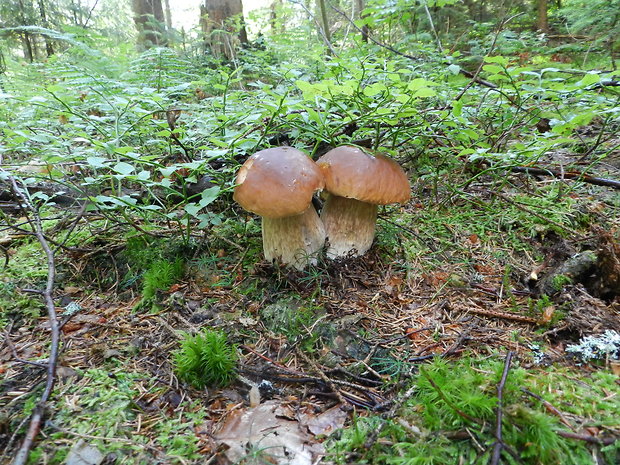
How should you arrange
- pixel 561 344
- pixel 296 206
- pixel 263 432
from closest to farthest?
pixel 263 432
pixel 561 344
pixel 296 206

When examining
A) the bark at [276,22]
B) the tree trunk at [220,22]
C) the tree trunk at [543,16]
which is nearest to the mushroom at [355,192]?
the bark at [276,22]

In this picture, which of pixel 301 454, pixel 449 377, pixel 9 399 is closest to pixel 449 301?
pixel 449 377

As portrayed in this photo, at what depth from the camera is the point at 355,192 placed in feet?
7.39

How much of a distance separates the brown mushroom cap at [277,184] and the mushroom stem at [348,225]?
471 mm

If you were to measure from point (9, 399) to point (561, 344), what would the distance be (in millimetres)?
2783

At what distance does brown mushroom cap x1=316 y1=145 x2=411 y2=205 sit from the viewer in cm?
225

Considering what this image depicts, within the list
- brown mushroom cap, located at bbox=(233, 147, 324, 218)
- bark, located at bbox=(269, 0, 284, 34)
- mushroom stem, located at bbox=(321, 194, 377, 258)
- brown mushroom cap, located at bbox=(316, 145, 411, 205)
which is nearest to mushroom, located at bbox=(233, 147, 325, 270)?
brown mushroom cap, located at bbox=(233, 147, 324, 218)

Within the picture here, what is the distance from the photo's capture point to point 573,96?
99.7 inches

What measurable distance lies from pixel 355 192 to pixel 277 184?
0.54 m

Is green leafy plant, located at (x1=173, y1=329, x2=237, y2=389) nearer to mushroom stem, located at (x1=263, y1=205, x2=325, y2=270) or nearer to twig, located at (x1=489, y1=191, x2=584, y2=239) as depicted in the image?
mushroom stem, located at (x1=263, y1=205, x2=325, y2=270)

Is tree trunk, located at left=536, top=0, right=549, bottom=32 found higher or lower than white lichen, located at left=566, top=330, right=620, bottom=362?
higher

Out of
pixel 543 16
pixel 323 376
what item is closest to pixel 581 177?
pixel 323 376

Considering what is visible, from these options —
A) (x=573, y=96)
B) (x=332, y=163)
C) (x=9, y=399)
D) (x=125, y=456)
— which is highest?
(x=573, y=96)

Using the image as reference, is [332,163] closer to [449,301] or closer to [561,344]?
[449,301]
